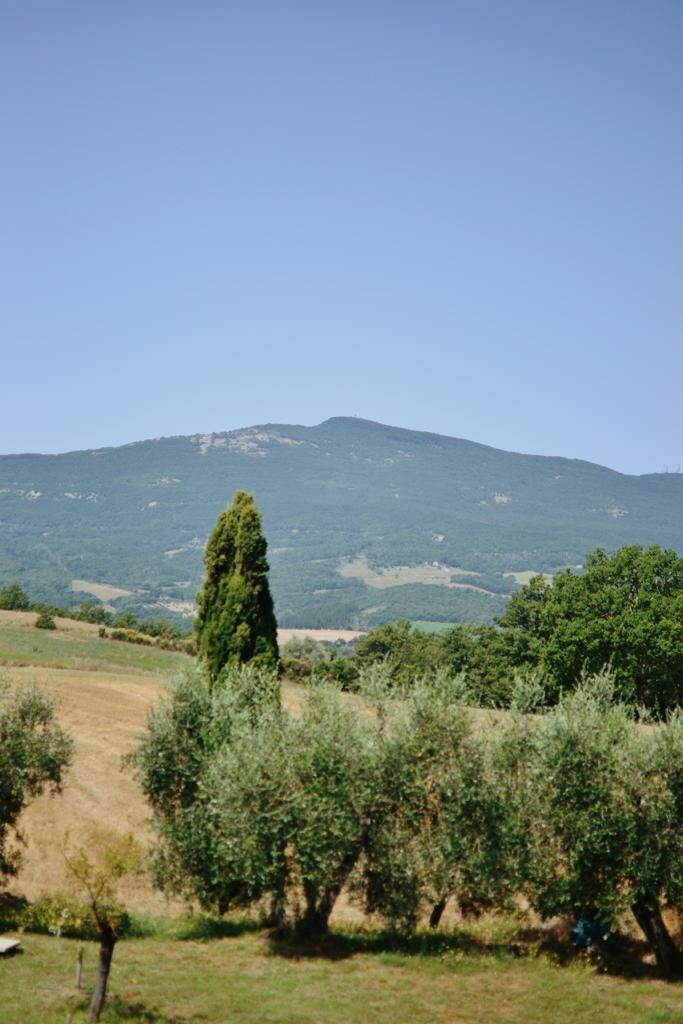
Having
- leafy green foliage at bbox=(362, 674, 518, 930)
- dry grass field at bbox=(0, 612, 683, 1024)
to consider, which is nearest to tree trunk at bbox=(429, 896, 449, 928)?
dry grass field at bbox=(0, 612, 683, 1024)

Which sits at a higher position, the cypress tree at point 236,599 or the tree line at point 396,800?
the cypress tree at point 236,599

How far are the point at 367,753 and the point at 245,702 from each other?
8.18 meters

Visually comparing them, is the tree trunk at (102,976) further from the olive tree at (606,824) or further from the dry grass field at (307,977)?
the olive tree at (606,824)

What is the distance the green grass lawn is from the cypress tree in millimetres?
21281

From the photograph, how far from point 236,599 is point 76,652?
40.0 m

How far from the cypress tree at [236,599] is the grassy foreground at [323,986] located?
18787 mm

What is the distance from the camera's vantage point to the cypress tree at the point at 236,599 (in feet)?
179

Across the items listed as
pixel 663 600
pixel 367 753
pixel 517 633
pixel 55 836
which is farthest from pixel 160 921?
pixel 517 633

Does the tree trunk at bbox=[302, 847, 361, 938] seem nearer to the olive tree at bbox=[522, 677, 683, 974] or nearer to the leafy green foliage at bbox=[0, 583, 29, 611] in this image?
the olive tree at bbox=[522, 677, 683, 974]

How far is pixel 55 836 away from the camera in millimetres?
46875

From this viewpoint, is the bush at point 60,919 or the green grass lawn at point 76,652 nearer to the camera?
the bush at point 60,919

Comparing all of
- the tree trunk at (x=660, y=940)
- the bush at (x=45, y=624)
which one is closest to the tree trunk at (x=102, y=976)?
the tree trunk at (x=660, y=940)

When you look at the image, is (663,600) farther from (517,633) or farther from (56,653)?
(56,653)

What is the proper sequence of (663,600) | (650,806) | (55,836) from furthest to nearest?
(663,600)
(55,836)
(650,806)
